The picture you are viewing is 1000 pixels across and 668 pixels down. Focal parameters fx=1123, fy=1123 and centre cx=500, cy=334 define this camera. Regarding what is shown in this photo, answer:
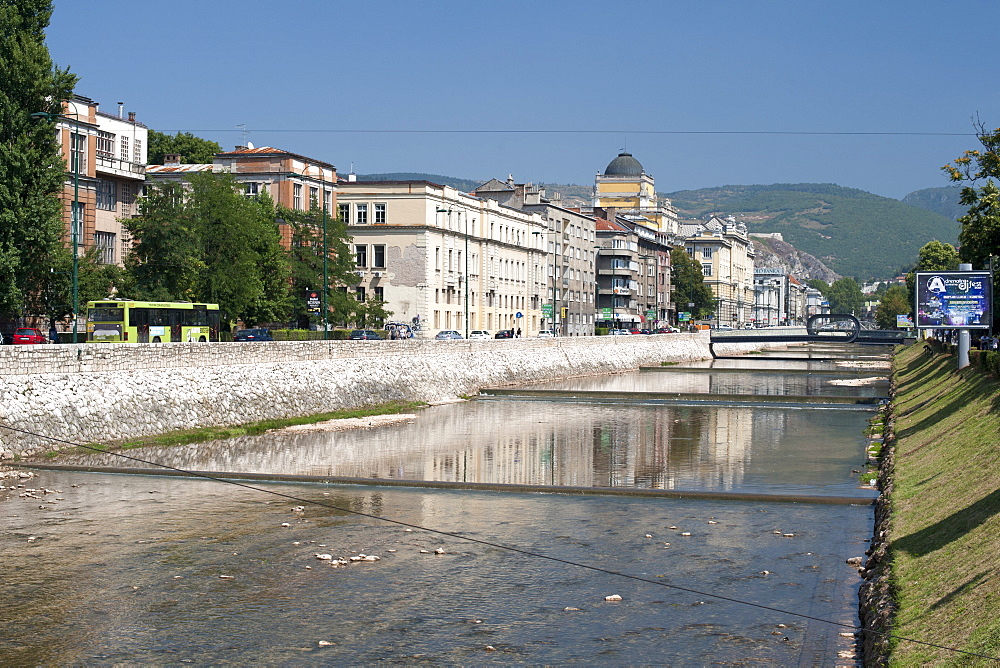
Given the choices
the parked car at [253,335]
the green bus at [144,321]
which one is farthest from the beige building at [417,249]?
the green bus at [144,321]

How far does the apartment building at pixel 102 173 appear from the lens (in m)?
74.4

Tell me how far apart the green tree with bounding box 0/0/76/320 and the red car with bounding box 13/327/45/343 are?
1839mm

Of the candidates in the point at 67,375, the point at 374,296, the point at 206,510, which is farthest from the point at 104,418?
the point at 374,296

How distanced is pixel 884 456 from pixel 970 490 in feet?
57.1

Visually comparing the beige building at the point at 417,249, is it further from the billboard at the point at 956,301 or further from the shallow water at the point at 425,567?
the shallow water at the point at 425,567

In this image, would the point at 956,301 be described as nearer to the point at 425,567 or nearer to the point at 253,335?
the point at 425,567

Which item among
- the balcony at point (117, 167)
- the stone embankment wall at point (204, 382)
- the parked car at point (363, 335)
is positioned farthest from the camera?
the parked car at point (363, 335)

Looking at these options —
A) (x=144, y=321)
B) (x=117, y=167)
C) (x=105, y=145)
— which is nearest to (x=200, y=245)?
(x=144, y=321)

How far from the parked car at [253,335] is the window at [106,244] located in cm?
1059

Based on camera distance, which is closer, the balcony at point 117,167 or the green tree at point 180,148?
the balcony at point 117,167

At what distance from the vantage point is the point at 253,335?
7681cm

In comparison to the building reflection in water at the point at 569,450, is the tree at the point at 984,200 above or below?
above

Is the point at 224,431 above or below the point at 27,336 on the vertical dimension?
below

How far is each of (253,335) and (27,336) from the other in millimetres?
20439
